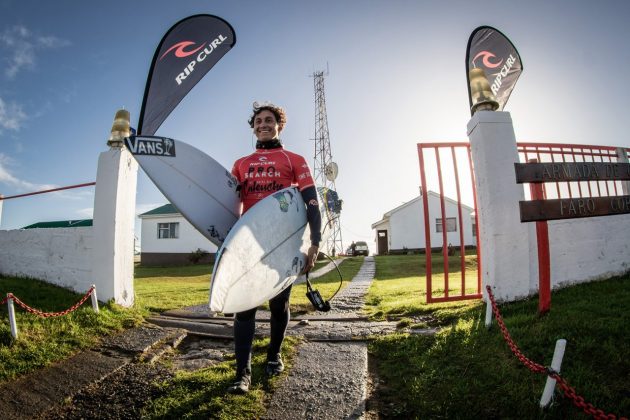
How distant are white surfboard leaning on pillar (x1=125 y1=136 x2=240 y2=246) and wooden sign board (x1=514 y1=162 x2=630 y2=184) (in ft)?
8.78

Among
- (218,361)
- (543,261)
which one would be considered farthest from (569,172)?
(218,361)

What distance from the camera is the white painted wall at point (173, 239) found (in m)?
21.7

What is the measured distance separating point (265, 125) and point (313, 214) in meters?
0.85

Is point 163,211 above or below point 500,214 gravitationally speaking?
above

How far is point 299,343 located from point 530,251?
8.92 ft

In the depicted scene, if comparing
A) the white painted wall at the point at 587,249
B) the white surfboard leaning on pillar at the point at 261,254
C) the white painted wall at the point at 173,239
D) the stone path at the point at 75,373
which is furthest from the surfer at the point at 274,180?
the white painted wall at the point at 173,239

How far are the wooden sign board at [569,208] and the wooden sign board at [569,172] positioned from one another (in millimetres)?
216

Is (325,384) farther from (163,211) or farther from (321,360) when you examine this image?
(163,211)

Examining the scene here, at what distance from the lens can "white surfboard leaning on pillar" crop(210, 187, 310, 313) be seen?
215 centimetres

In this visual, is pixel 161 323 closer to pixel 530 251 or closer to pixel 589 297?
pixel 530 251

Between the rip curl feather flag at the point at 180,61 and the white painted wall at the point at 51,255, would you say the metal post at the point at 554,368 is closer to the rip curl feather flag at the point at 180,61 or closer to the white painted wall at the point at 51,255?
the rip curl feather flag at the point at 180,61

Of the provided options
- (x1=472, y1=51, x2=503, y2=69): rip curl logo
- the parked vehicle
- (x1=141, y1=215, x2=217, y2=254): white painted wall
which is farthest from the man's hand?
the parked vehicle

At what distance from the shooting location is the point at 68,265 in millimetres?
4645

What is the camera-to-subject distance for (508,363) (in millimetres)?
2246
